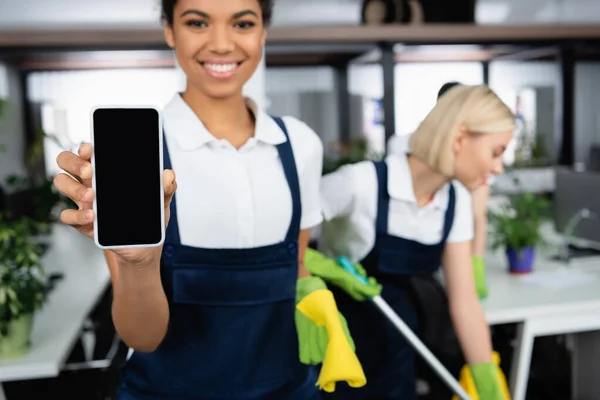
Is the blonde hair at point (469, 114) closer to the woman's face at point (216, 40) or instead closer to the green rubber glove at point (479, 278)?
the woman's face at point (216, 40)

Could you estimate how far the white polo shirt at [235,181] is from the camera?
0.37 meters

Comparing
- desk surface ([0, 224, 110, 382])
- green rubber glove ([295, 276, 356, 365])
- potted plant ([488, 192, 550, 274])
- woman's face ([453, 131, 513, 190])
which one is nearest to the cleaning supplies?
green rubber glove ([295, 276, 356, 365])

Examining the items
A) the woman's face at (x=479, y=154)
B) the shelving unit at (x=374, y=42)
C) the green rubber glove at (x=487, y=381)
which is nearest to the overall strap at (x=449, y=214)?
the green rubber glove at (x=487, y=381)

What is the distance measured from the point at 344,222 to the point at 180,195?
330 mm

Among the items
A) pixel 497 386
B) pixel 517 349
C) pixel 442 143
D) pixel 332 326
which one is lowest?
pixel 517 349

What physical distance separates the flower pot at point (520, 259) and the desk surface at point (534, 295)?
0.01 metres

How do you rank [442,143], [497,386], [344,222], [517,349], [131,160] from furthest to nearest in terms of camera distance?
[517,349], [344,222], [497,386], [442,143], [131,160]

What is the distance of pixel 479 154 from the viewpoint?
38 centimetres

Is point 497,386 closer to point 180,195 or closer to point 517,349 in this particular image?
point 180,195

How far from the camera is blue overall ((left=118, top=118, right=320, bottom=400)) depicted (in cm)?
40

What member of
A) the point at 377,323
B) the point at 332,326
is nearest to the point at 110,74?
the point at 332,326

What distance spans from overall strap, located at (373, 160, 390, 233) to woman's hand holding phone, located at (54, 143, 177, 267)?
474mm

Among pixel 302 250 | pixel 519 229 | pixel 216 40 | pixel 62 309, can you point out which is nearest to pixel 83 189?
pixel 216 40

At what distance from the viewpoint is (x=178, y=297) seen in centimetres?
40
